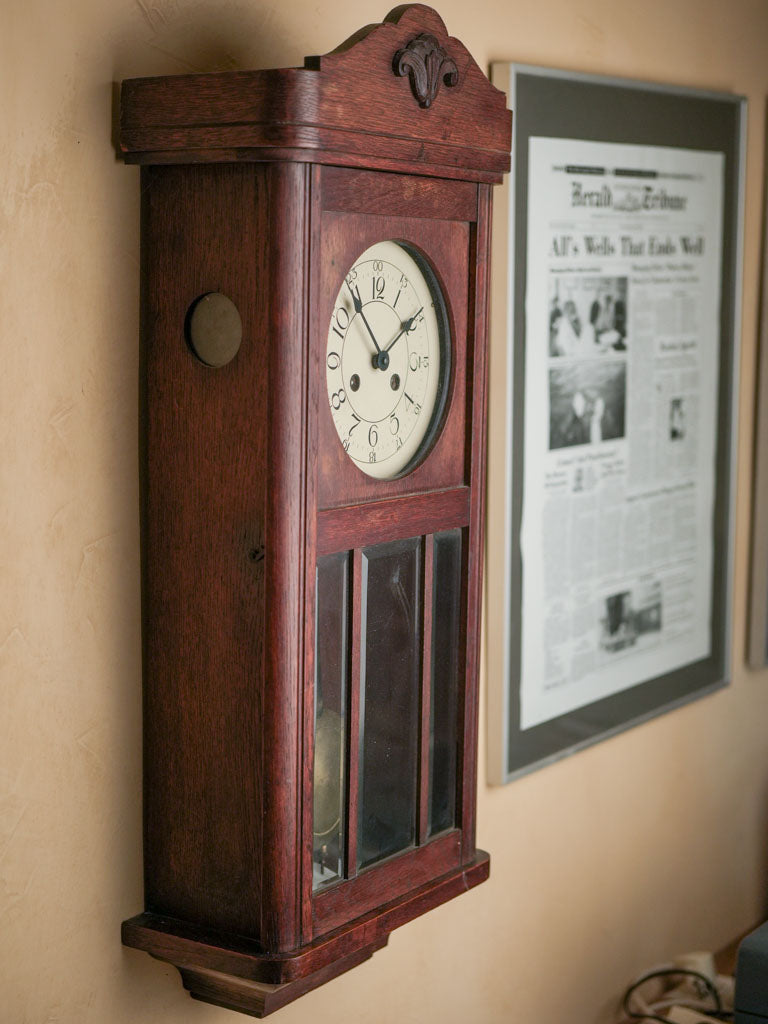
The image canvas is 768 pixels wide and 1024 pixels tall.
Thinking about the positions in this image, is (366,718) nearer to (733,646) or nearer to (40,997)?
(40,997)

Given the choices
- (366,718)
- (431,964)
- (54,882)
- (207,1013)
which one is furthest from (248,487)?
(431,964)

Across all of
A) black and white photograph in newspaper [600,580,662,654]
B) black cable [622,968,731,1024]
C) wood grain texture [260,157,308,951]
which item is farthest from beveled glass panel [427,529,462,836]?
black cable [622,968,731,1024]

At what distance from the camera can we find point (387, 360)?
1169mm

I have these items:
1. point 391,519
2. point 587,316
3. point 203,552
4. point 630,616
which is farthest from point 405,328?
point 630,616

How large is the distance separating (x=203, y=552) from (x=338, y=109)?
1.21 feet

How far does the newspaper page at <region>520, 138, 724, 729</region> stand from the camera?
5.72 ft

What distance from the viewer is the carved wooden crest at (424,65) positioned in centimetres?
110

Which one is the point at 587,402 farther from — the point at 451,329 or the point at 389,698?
the point at 389,698

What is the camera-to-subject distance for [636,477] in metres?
1.97

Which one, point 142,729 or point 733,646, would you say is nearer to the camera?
point 142,729

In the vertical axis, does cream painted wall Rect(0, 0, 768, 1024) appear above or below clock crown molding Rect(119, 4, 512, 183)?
below

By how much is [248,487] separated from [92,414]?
6.0 inches

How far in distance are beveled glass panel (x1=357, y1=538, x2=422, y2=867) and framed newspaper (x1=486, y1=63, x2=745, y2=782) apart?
0.48 m

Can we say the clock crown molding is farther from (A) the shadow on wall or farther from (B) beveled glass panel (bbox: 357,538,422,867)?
(B) beveled glass panel (bbox: 357,538,422,867)
